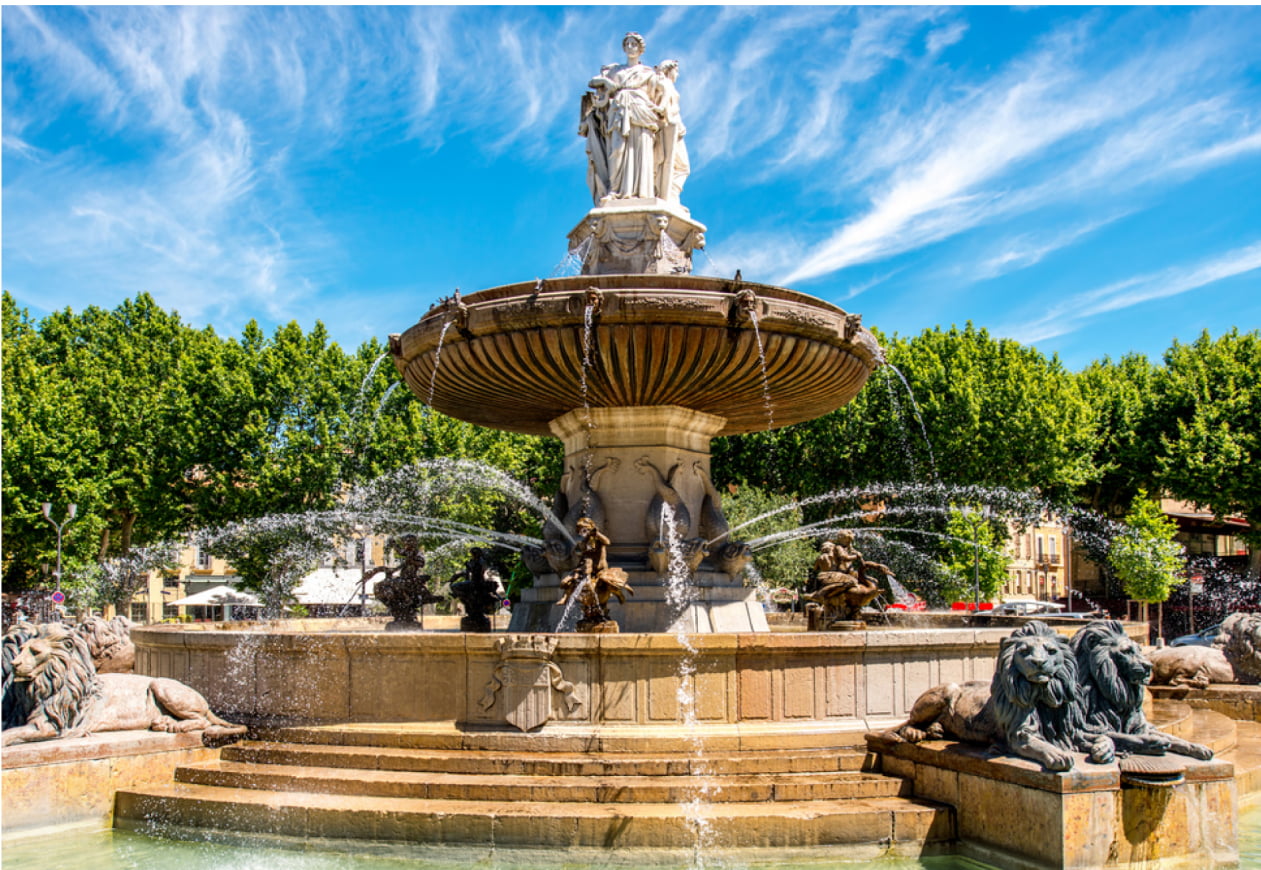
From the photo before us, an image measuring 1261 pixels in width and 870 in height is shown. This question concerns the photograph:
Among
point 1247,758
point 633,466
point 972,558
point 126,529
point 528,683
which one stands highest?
point 633,466

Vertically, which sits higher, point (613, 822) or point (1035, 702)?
point (1035, 702)

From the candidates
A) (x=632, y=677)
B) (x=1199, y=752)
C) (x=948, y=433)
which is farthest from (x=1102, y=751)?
(x=948, y=433)

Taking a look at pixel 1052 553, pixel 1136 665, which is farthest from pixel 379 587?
pixel 1052 553

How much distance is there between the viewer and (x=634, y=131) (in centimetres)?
1124

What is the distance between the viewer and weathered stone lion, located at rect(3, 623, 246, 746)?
6852 millimetres

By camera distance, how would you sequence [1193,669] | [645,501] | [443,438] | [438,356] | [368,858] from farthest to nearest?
[443,438], [1193,669], [645,501], [438,356], [368,858]

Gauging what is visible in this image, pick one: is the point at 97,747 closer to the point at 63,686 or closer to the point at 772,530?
the point at 63,686

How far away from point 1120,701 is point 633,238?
6.93 m

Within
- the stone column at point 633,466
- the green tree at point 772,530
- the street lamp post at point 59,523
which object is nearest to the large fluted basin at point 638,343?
the stone column at point 633,466

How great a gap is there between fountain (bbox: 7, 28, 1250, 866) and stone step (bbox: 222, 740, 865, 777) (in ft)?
0.05

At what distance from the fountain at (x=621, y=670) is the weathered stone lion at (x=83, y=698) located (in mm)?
375

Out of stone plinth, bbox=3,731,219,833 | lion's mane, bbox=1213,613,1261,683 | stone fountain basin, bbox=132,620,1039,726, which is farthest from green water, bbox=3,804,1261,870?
lion's mane, bbox=1213,613,1261,683

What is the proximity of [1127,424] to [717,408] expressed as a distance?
2606cm

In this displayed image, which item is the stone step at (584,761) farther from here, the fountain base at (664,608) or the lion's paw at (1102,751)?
the fountain base at (664,608)
